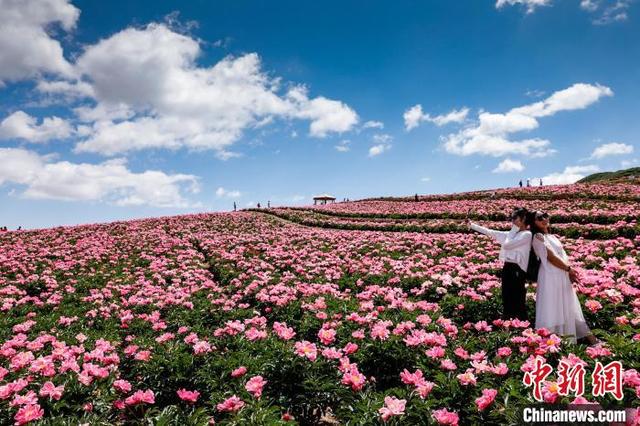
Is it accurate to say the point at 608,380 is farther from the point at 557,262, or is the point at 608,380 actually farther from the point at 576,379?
the point at 557,262

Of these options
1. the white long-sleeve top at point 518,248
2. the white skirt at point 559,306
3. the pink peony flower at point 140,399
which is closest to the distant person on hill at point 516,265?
the white long-sleeve top at point 518,248

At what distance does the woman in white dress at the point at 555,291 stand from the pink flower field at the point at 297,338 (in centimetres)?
33

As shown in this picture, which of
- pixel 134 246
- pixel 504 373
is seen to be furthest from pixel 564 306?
pixel 134 246

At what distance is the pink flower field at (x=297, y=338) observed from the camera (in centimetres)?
363

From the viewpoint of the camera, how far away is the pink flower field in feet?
11.9

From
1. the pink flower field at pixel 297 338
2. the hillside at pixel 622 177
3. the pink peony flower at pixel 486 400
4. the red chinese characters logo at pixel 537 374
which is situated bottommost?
the pink flower field at pixel 297 338

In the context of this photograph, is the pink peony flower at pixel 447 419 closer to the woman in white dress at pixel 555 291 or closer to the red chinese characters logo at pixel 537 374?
the red chinese characters logo at pixel 537 374

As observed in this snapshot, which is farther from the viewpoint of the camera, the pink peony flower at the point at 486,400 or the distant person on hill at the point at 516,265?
the distant person on hill at the point at 516,265

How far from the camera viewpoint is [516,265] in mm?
6555

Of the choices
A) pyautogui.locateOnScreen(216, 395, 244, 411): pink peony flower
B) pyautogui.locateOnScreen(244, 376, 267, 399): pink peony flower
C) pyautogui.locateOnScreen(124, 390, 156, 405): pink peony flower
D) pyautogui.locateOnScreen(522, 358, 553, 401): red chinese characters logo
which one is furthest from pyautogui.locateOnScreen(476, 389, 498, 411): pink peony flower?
pyautogui.locateOnScreen(124, 390, 156, 405): pink peony flower

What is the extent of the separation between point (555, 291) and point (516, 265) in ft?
2.25

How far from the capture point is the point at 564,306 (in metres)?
6.05

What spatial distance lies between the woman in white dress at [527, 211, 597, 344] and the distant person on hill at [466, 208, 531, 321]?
149 mm

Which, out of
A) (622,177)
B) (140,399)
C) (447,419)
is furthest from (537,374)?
(622,177)
